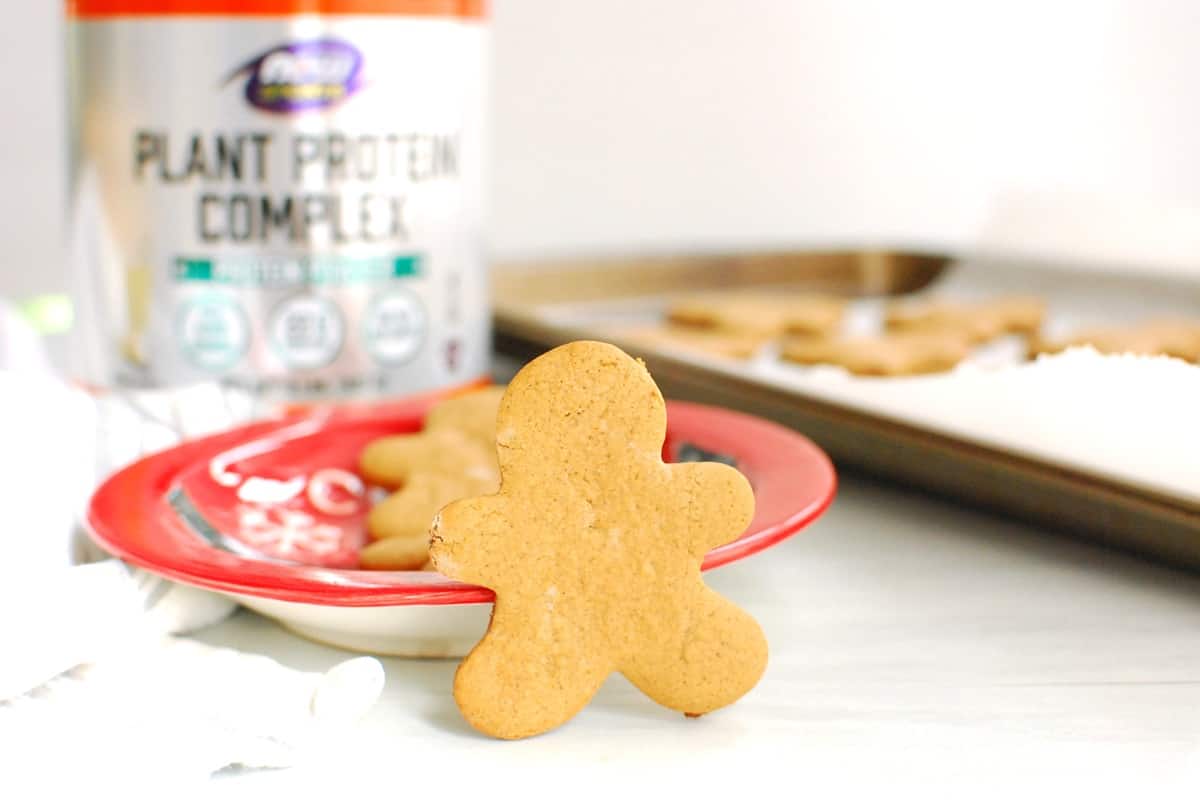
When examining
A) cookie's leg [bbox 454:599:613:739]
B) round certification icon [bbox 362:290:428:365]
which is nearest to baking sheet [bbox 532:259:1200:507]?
round certification icon [bbox 362:290:428:365]

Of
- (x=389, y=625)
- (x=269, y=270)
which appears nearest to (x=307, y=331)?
(x=269, y=270)

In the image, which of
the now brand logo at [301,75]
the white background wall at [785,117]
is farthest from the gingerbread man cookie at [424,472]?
the white background wall at [785,117]

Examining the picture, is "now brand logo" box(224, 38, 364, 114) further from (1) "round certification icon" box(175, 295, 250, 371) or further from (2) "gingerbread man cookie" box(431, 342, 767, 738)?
(2) "gingerbread man cookie" box(431, 342, 767, 738)

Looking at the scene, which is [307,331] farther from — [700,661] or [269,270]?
[700,661]

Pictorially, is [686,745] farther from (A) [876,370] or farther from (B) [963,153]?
(B) [963,153]

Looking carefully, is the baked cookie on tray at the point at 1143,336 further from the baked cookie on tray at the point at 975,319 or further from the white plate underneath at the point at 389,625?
the white plate underneath at the point at 389,625

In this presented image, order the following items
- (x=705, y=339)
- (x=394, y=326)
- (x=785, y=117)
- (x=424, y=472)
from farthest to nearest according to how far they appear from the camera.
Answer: (x=785, y=117), (x=705, y=339), (x=394, y=326), (x=424, y=472)

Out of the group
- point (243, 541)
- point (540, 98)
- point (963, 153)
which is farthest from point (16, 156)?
point (963, 153)
